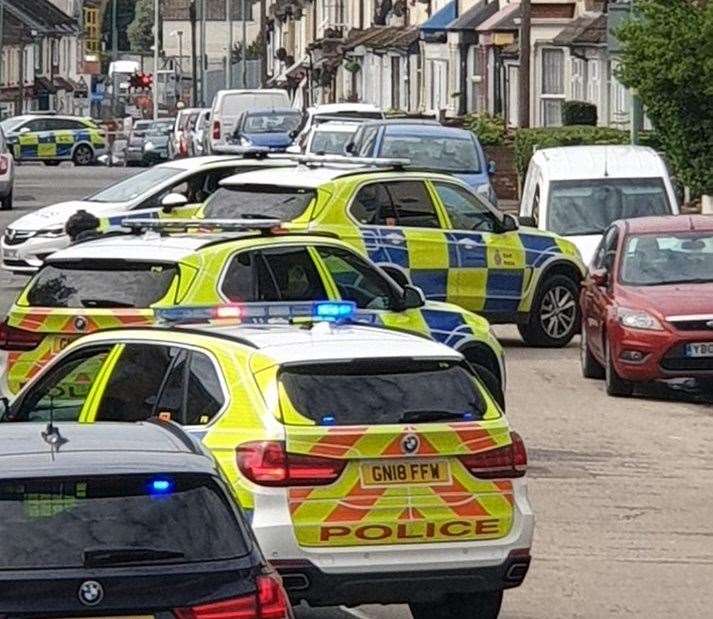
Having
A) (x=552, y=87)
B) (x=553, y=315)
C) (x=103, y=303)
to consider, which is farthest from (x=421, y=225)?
(x=552, y=87)

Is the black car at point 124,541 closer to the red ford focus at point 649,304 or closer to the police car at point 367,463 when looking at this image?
the police car at point 367,463

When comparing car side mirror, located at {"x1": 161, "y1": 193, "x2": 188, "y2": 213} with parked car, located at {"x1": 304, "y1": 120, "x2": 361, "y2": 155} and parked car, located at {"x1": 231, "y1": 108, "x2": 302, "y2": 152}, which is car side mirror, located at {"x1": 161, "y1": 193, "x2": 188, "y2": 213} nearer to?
parked car, located at {"x1": 304, "y1": 120, "x2": 361, "y2": 155}

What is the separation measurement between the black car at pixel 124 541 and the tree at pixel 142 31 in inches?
6508

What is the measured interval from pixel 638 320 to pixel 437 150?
428 inches

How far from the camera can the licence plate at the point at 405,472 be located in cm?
934

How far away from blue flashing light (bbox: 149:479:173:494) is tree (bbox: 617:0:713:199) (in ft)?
76.0

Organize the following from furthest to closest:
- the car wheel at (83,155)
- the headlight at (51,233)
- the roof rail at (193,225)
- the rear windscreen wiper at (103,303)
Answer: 1. the car wheel at (83,155)
2. the headlight at (51,233)
3. the roof rail at (193,225)
4. the rear windscreen wiper at (103,303)

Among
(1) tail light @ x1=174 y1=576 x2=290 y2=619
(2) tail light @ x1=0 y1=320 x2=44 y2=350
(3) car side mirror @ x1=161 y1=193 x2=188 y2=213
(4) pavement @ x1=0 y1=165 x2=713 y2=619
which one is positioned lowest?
(4) pavement @ x1=0 y1=165 x2=713 y2=619

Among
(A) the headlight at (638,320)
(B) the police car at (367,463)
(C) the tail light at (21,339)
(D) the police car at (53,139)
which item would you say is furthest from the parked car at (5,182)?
(B) the police car at (367,463)

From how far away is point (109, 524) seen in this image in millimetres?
6660

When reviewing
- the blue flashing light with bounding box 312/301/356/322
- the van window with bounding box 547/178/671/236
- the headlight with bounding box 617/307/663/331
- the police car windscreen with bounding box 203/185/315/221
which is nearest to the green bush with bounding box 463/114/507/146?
the van window with bounding box 547/178/671/236

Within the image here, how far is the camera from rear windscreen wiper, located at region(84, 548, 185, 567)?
21.6ft

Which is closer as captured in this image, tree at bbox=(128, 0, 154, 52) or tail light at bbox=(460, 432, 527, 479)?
tail light at bbox=(460, 432, 527, 479)

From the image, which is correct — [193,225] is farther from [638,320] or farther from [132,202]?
[132,202]
